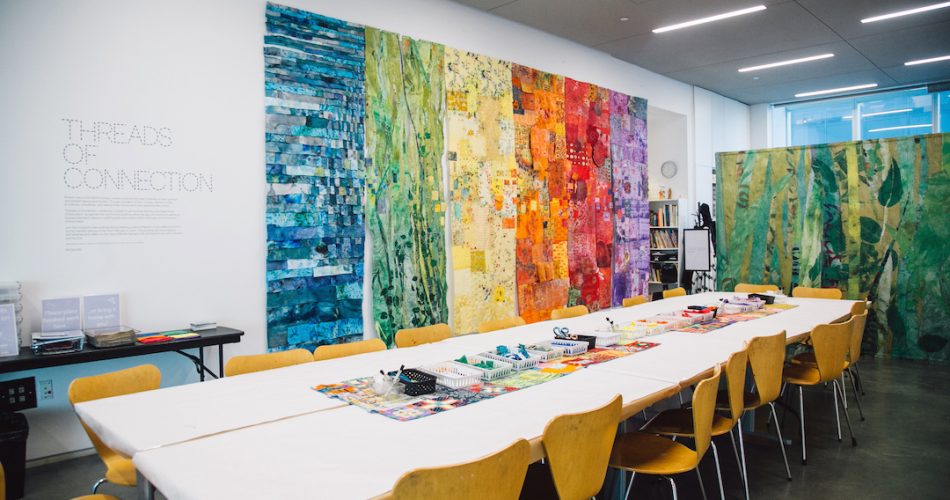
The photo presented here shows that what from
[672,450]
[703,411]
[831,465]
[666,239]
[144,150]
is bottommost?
[831,465]

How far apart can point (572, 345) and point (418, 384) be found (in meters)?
1.10

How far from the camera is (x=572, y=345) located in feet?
10.6

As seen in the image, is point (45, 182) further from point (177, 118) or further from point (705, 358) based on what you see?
point (705, 358)

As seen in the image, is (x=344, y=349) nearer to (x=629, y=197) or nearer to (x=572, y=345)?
(x=572, y=345)

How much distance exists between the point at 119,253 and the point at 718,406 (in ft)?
12.7

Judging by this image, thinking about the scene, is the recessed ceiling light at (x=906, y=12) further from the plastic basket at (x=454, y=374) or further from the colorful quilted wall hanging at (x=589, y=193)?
the plastic basket at (x=454, y=374)

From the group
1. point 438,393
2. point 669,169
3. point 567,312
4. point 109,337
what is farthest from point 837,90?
point 109,337

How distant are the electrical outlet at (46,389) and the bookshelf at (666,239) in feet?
25.7

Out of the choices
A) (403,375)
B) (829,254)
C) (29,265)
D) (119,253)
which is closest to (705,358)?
(403,375)

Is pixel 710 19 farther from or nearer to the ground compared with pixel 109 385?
farther from the ground

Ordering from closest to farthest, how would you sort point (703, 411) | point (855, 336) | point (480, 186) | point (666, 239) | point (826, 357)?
point (703, 411)
point (826, 357)
point (855, 336)
point (480, 186)
point (666, 239)

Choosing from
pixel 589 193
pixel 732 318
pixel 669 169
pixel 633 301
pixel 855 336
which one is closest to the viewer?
pixel 855 336

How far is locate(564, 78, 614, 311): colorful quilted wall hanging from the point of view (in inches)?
288

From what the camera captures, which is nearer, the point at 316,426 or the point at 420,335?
the point at 316,426
